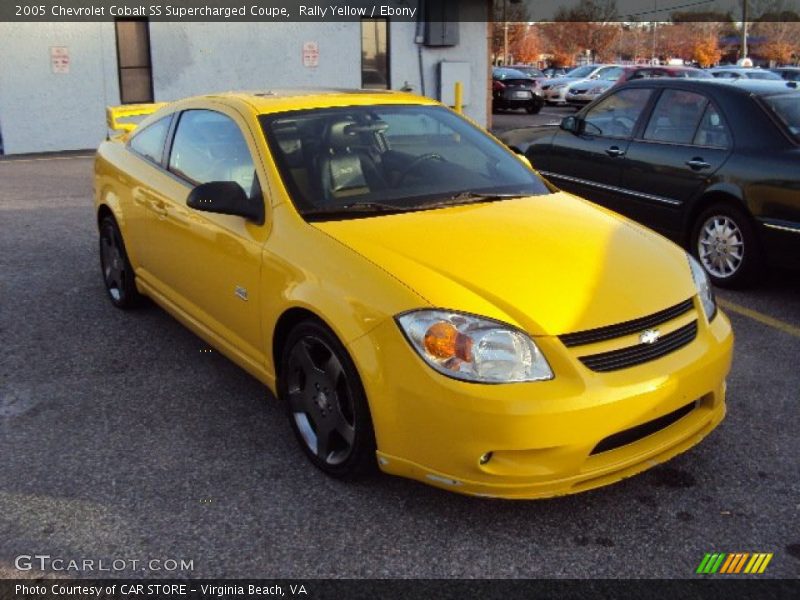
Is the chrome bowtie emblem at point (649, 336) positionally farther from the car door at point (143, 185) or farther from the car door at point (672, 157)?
the car door at point (672, 157)

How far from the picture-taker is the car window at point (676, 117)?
6.26m

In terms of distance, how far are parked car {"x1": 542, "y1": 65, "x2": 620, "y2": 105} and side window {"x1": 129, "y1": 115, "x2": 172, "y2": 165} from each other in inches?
948

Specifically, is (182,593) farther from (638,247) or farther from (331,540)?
(638,247)

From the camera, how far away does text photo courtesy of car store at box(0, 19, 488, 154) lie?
1540cm

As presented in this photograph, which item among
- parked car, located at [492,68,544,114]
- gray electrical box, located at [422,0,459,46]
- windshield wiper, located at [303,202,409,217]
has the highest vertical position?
gray electrical box, located at [422,0,459,46]

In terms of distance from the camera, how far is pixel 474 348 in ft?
9.43

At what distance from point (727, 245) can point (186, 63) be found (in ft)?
43.1

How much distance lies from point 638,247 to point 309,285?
1.41 metres

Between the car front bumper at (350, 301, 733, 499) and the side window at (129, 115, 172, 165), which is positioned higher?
the side window at (129, 115, 172, 165)

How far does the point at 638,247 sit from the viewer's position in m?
3.57

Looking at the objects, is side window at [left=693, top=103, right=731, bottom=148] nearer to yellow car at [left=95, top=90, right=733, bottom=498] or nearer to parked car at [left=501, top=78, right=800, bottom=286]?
parked car at [left=501, top=78, right=800, bottom=286]

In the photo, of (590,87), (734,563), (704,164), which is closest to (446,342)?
(734,563)

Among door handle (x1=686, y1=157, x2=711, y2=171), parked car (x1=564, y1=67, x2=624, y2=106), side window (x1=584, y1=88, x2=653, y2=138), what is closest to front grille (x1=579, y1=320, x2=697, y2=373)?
door handle (x1=686, y1=157, x2=711, y2=171)

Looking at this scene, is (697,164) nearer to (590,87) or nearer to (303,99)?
(303,99)
